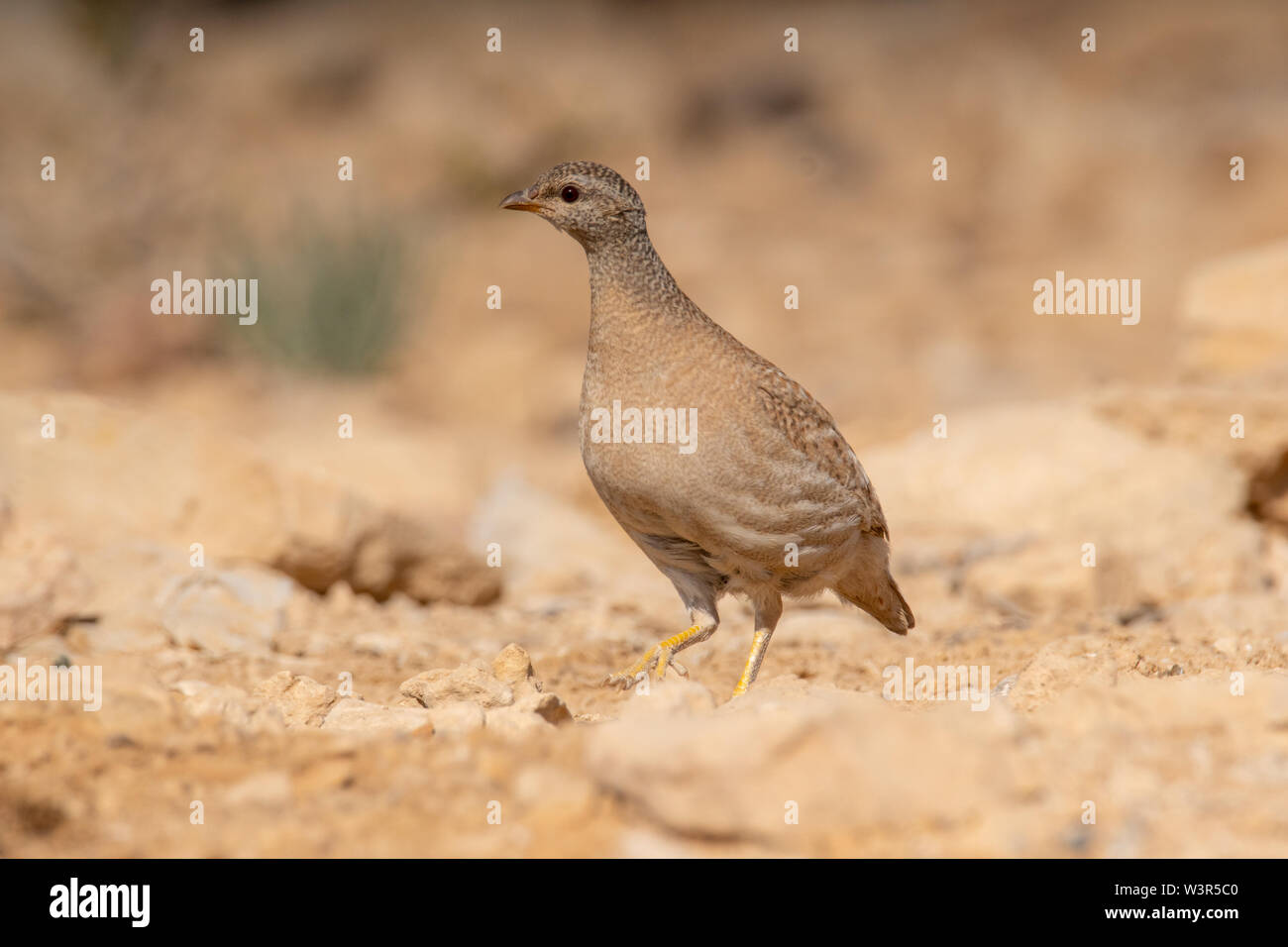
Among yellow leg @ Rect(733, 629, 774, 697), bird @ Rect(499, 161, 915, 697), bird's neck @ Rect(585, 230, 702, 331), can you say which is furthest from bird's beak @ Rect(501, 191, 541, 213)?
yellow leg @ Rect(733, 629, 774, 697)

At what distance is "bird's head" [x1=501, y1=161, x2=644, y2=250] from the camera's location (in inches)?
221

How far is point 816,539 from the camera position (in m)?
5.66

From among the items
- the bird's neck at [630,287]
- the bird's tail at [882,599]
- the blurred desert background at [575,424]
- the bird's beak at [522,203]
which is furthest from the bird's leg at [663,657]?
the bird's beak at [522,203]

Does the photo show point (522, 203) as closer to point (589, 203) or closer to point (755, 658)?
point (589, 203)

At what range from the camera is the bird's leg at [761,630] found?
5.81m

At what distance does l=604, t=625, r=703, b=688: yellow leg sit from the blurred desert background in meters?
0.14

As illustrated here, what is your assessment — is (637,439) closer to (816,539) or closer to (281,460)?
(816,539)

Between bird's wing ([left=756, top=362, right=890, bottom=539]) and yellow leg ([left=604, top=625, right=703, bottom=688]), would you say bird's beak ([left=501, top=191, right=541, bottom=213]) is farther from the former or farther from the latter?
yellow leg ([left=604, top=625, right=703, bottom=688])

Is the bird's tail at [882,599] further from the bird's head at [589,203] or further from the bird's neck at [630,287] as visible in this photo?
the bird's head at [589,203]

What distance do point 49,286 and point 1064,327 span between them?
14732 millimetres

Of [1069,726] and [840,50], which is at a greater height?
[840,50]

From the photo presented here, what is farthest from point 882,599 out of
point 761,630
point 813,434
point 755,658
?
point 813,434

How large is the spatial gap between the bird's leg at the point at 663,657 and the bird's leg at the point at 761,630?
214 mm
